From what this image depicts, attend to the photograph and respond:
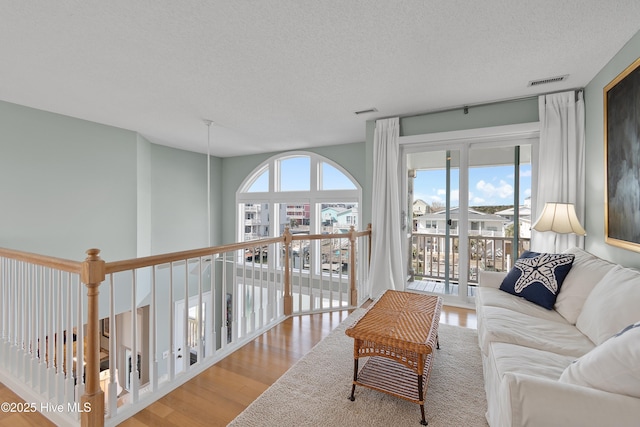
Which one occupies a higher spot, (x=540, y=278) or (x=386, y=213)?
(x=386, y=213)

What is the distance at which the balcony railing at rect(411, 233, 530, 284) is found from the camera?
3438 millimetres

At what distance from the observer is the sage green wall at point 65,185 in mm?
3227

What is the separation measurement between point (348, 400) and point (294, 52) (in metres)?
2.47

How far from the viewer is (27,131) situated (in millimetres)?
3332

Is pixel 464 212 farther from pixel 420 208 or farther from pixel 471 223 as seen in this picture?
pixel 420 208

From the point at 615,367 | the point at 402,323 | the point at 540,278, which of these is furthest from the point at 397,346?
the point at 540,278

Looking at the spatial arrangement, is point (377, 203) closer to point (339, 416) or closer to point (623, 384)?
point (339, 416)

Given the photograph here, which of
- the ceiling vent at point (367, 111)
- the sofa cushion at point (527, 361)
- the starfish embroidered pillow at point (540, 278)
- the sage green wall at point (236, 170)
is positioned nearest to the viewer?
the sofa cushion at point (527, 361)

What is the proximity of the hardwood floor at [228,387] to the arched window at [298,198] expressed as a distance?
2.82 m

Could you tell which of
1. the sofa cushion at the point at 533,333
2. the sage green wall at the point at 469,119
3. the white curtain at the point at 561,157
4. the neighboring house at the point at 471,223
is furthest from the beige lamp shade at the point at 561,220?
the sage green wall at the point at 469,119

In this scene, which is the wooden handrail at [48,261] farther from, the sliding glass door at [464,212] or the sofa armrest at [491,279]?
the sliding glass door at [464,212]

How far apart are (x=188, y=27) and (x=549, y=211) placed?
3.33 meters

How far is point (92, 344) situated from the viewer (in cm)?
149

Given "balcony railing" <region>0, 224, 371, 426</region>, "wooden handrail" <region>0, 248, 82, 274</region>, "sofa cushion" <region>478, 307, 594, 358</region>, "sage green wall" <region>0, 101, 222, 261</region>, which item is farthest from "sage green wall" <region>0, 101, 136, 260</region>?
"sofa cushion" <region>478, 307, 594, 358</region>
